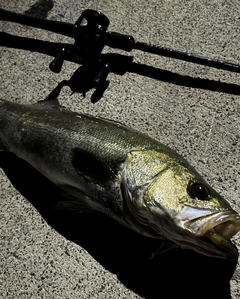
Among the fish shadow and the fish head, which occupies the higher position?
the fish head

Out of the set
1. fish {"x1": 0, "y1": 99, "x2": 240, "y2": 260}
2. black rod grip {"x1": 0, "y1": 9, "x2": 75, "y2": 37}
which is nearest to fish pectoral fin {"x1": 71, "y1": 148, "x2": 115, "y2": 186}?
fish {"x1": 0, "y1": 99, "x2": 240, "y2": 260}

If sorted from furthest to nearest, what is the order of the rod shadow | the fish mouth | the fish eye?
the rod shadow < the fish eye < the fish mouth

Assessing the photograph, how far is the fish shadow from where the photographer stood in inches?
85.7

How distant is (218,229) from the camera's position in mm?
1840

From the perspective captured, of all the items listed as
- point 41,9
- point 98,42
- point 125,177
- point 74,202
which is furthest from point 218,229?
point 41,9

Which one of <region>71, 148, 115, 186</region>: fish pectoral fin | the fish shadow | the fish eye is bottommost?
the fish shadow

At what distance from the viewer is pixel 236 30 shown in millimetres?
2863

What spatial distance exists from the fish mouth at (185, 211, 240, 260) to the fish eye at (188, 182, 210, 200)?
11 centimetres

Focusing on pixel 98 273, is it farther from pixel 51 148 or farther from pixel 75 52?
pixel 75 52

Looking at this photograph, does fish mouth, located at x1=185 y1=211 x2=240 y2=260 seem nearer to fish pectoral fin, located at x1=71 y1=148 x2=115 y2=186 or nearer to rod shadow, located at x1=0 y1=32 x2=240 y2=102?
fish pectoral fin, located at x1=71 y1=148 x2=115 y2=186

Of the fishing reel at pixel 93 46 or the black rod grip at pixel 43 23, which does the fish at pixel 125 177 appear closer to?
the fishing reel at pixel 93 46

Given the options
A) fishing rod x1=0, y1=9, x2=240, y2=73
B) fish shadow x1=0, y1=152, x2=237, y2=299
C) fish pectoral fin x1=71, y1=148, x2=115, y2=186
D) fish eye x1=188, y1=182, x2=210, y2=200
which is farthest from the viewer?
fishing rod x1=0, y1=9, x2=240, y2=73

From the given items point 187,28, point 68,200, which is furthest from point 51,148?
point 187,28

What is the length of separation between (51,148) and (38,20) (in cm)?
107
